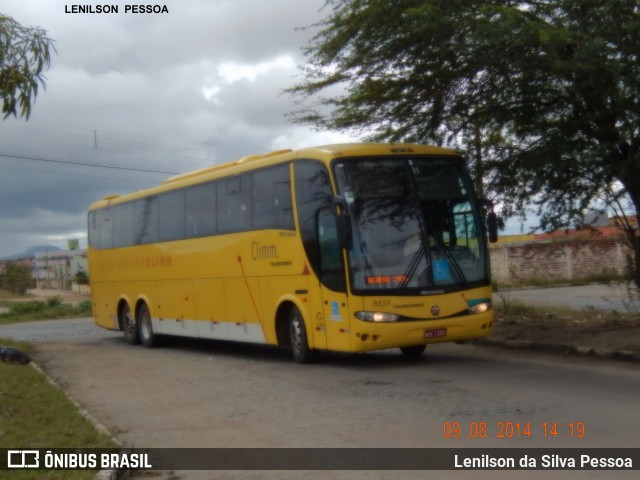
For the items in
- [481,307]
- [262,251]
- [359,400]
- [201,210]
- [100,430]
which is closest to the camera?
[100,430]

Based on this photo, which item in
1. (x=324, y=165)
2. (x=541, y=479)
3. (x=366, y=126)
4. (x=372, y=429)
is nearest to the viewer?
(x=541, y=479)

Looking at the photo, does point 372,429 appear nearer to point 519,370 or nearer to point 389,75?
point 519,370

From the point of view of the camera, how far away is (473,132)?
55.6ft

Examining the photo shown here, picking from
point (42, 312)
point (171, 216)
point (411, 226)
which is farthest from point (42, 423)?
point (42, 312)

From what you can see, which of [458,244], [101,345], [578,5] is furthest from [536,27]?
[101,345]

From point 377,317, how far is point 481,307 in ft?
6.19

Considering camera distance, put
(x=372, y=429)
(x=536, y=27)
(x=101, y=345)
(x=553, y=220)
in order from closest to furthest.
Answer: (x=372, y=429) < (x=536, y=27) < (x=553, y=220) < (x=101, y=345)

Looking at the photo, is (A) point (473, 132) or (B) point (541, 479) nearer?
(B) point (541, 479)

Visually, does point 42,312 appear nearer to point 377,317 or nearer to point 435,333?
point 377,317

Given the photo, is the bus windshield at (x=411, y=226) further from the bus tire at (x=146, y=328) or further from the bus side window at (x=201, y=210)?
the bus tire at (x=146, y=328)

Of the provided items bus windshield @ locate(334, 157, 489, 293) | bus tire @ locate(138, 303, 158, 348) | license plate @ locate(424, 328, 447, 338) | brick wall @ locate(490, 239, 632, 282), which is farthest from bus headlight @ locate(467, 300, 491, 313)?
brick wall @ locate(490, 239, 632, 282)

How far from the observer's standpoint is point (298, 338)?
15.5m

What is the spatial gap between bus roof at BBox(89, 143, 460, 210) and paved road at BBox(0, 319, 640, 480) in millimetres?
3540

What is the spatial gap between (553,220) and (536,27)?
411cm
